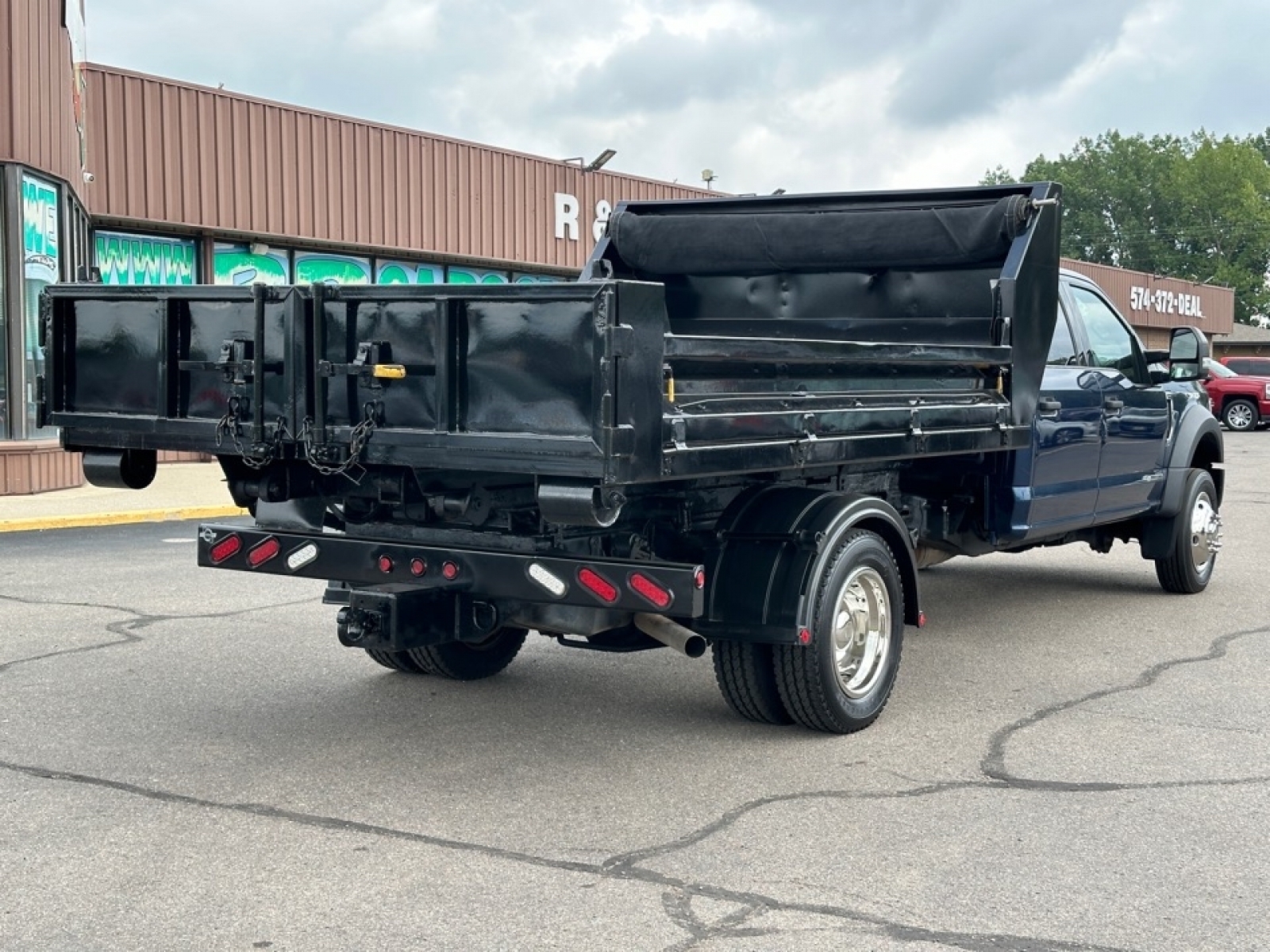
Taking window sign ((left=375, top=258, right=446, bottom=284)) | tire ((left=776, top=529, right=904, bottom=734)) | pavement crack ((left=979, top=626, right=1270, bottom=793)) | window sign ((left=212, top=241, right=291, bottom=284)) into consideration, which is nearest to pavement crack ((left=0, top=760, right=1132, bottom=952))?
pavement crack ((left=979, top=626, right=1270, bottom=793))

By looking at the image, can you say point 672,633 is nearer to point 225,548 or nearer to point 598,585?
point 598,585

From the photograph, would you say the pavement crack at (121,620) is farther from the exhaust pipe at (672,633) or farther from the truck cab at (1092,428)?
the truck cab at (1092,428)

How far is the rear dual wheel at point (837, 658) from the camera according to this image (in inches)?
223

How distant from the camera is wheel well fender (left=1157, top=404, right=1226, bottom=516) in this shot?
30.6ft

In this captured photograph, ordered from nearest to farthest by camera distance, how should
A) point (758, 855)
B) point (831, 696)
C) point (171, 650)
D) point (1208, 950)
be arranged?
point (1208, 950), point (758, 855), point (831, 696), point (171, 650)

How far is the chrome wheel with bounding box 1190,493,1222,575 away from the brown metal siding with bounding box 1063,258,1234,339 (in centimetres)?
3451

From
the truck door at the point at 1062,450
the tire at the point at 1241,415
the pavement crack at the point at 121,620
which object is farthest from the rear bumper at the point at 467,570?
the tire at the point at 1241,415

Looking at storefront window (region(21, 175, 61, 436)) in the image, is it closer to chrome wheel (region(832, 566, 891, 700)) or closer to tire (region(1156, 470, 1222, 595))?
tire (region(1156, 470, 1222, 595))

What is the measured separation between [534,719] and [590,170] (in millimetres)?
20939

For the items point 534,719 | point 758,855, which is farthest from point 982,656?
point 758,855

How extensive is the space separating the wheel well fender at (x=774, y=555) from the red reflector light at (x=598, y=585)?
646 millimetres

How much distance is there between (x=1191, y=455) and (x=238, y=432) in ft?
21.5

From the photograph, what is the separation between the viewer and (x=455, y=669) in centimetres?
675

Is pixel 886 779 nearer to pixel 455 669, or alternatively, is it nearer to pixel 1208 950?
pixel 1208 950
